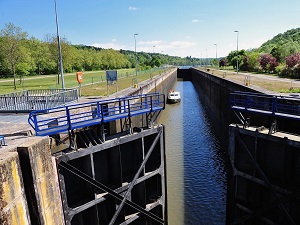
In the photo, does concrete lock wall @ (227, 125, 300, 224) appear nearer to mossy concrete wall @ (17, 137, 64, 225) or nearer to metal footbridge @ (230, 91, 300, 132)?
metal footbridge @ (230, 91, 300, 132)

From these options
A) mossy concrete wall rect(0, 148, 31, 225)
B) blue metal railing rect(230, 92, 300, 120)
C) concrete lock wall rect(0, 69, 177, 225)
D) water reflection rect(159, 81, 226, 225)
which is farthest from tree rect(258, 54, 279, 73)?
mossy concrete wall rect(0, 148, 31, 225)

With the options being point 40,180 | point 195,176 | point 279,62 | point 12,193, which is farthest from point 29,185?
point 279,62

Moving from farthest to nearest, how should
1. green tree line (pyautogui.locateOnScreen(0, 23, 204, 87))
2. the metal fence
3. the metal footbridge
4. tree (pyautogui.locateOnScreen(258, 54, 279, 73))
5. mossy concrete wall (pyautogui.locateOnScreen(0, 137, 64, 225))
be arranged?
tree (pyautogui.locateOnScreen(258, 54, 279, 73)) → green tree line (pyautogui.locateOnScreen(0, 23, 204, 87)) → the metal fence → the metal footbridge → mossy concrete wall (pyautogui.locateOnScreen(0, 137, 64, 225))

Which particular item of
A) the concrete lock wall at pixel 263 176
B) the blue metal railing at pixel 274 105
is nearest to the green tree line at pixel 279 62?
the blue metal railing at pixel 274 105

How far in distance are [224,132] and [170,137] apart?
577 centimetres

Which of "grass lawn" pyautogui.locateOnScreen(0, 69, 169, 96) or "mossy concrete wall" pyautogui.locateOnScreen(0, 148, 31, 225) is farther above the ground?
"grass lawn" pyautogui.locateOnScreen(0, 69, 169, 96)

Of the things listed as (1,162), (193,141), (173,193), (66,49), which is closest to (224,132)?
(193,141)

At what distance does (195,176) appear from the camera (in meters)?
18.8

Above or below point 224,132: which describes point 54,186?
above

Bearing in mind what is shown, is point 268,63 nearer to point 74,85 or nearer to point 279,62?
point 279,62

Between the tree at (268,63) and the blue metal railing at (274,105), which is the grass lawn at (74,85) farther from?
the tree at (268,63)

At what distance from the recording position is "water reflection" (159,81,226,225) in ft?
48.6

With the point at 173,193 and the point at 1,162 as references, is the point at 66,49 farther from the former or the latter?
the point at 1,162

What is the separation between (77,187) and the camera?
10.6 m
